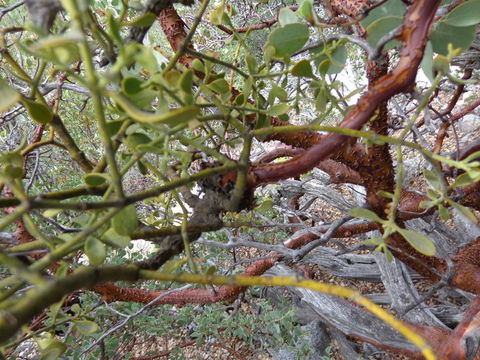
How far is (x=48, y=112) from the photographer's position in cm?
33

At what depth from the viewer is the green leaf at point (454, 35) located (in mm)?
373

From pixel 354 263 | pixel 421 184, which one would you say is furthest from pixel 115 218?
pixel 421 184

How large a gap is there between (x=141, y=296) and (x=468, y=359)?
2.17ft

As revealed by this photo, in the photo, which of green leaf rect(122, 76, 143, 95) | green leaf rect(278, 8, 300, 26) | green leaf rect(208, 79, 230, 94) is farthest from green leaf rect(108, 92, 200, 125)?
green leaf rect(278, 8, 300, 26)

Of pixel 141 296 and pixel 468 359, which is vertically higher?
pixel 141 296

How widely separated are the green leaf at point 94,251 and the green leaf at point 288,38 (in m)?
0.24

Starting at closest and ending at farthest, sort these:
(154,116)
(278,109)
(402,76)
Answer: (154,116), (402,76), (278,109)

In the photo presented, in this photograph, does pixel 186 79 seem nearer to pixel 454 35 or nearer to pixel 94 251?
pixel 94 251

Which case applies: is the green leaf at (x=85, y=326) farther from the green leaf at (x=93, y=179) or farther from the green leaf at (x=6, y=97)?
the green leaf at (x=6, y=97)

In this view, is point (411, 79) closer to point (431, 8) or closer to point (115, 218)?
point (431, 8)

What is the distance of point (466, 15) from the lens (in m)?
0.34

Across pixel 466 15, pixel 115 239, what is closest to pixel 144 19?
pixel 115 239

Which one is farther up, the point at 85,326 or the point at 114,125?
the point at 114,125

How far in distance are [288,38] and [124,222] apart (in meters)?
0.24
